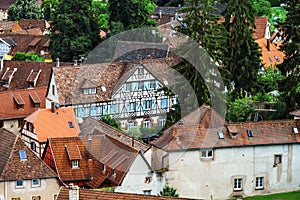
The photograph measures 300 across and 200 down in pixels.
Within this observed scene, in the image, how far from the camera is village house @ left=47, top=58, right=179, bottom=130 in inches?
2906

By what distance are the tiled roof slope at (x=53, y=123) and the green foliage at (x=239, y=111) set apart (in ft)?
32.9

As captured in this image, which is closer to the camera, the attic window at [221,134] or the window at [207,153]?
the window at [207,153]

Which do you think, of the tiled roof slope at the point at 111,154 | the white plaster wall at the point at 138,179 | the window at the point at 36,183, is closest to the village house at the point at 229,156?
the white plaster wall at the point at 138,179

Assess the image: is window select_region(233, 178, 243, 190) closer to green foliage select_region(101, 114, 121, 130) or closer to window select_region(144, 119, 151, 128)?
green foliage select_region(101, 114, 121, 130)

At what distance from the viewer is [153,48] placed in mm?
86750

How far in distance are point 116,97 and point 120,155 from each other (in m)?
16.6

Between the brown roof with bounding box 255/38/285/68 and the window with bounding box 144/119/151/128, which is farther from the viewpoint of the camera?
the brown roof with bounding box 255/38/285/68

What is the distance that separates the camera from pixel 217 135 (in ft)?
198

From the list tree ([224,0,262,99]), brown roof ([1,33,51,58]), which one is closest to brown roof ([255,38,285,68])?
tree ([224,0,262,99])

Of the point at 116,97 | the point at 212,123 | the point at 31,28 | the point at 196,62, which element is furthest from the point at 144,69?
the point at 31,28

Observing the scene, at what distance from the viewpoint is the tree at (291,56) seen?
70625mm

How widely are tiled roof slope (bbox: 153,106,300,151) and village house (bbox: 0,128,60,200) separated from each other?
6.35m

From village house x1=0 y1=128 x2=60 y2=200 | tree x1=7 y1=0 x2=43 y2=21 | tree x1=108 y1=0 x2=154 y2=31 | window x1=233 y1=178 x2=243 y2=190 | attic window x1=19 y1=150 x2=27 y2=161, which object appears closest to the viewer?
village house x1=0 y1=128 x2=60 y2=200

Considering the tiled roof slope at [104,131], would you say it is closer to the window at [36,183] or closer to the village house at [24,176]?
the village house at [24,176]
